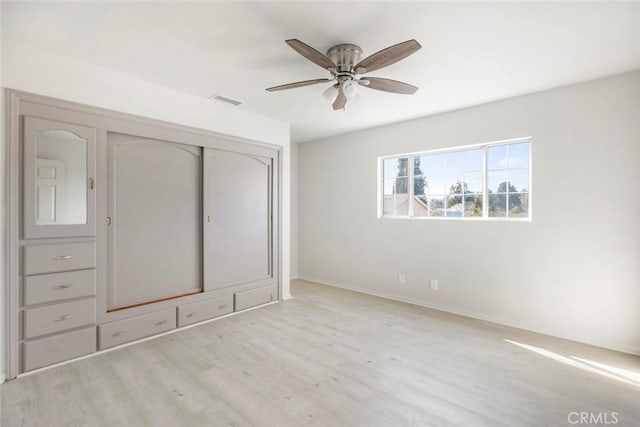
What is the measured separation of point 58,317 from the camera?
98.3 inches

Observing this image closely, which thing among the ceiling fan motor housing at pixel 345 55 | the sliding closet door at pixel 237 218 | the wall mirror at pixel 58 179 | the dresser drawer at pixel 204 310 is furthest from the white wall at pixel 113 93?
the ceiling fan motor housing at pixel 345 55

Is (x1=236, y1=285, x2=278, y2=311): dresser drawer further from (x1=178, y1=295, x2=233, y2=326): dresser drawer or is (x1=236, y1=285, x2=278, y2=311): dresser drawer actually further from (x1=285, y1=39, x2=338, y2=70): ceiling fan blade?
(x1=285, y1=39, x2=338, y2=70): ceiling fan blade

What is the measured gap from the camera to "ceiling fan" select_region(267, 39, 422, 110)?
79.7 inches

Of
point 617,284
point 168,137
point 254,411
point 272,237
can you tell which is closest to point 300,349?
point 254,411

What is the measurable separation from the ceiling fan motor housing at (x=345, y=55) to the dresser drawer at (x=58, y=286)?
2741 millimetres

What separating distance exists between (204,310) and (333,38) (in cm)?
306

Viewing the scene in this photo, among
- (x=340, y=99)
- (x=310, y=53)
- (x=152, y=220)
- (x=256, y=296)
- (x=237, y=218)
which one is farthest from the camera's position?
(x=256, y=296)

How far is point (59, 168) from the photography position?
2.54 m

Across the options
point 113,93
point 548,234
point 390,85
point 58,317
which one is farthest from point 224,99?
point 548,234

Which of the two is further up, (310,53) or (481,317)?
(310,53)

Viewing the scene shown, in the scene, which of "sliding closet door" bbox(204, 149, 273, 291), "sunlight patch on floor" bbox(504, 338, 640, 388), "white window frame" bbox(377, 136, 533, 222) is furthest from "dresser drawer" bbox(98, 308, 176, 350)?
"sunlight patch on floor" bbox(504, 338, 640, 388)

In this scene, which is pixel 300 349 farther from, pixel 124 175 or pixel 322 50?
pixel 322 50

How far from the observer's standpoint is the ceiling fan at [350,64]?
6.64 feet

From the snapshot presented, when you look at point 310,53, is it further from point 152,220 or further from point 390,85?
point 152,220
